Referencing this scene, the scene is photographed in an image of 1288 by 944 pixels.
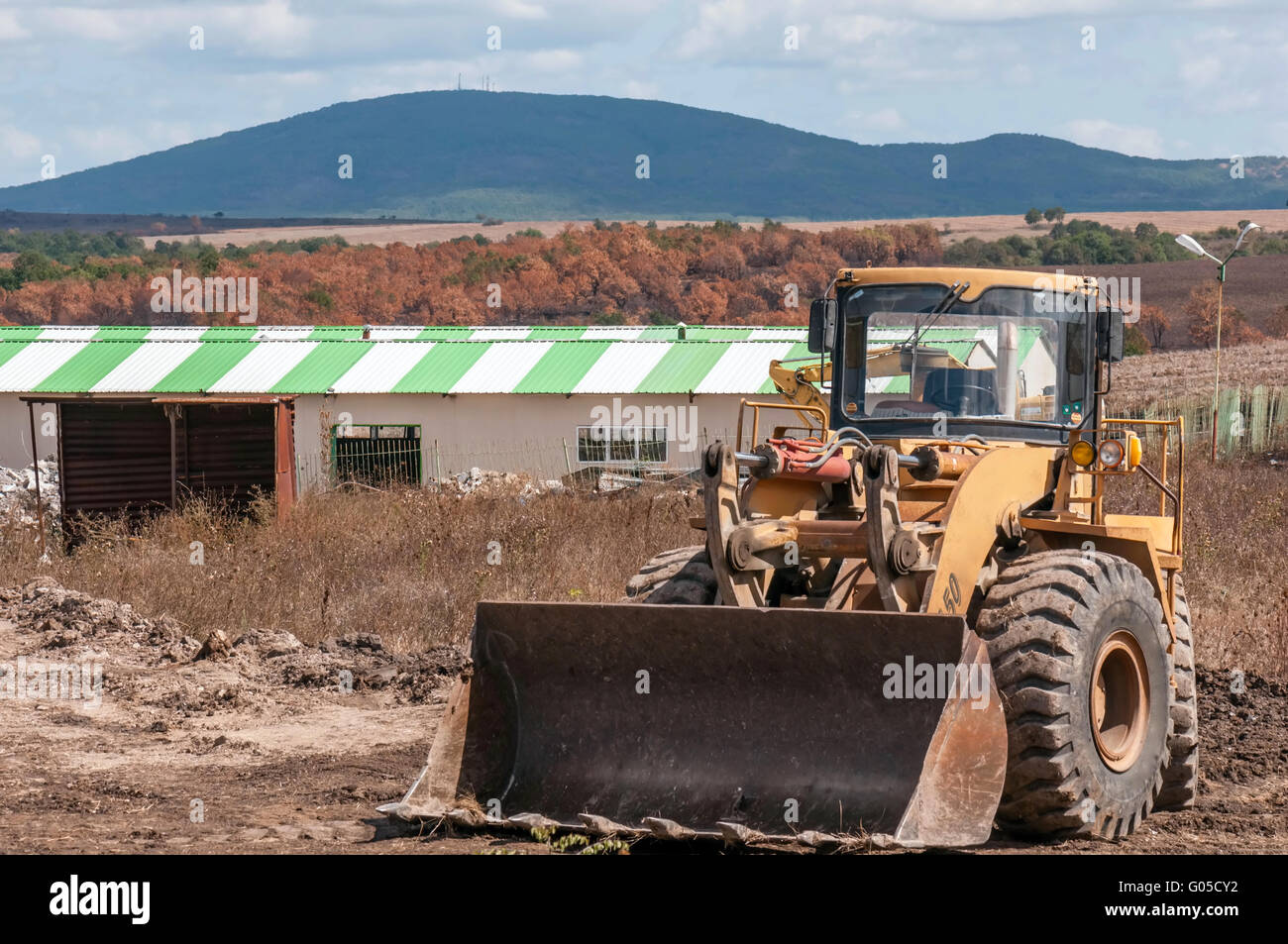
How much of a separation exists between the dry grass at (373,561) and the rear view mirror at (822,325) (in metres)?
5.53

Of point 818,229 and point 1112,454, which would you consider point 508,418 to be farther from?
point 818,229

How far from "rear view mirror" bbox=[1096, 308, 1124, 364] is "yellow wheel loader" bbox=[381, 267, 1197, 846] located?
1 centimetres

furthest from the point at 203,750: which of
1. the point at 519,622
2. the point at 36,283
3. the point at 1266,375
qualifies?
the point at 36,283

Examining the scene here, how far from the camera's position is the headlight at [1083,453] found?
8.00 m

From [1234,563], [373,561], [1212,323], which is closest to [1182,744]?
[1234,563]

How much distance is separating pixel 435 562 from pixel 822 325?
7.98 meters

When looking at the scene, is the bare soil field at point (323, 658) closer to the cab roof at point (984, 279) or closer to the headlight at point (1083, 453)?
the headlight at point (1083, 453)

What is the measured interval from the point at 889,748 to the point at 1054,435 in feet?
7.82

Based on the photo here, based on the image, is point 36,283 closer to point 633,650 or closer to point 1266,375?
point 1266,375

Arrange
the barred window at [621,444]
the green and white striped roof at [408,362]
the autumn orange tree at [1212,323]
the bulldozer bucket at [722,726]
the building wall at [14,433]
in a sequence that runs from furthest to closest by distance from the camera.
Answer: the autumn orange tree at [1212,323] < the building wall at [14,433] < the green and white striped roof at [408,362] < the barred window at [621,444] < the bulldozer bucket at [722,726]

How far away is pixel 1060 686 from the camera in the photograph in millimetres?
6797

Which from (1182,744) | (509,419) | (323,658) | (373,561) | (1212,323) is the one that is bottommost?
(323,658)

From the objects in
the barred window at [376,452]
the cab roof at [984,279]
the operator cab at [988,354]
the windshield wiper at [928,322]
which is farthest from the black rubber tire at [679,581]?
the barred window at [376,452]

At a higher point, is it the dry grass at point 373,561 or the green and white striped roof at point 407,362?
the green and white striped roof at point 407,362
